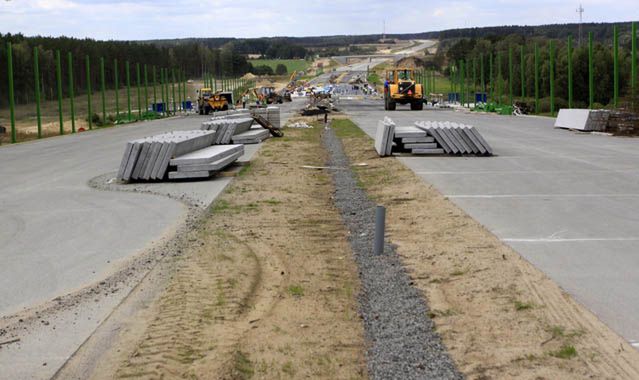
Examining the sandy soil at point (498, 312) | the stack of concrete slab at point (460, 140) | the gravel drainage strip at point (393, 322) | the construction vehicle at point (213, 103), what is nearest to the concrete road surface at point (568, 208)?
the sandy soil at point (498, 312)

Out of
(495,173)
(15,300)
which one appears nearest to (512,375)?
(15,300)

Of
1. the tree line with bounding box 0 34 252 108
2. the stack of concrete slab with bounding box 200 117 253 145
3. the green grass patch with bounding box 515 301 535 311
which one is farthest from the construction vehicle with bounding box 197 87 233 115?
the green grass patch with bounding box 515 301 535 311

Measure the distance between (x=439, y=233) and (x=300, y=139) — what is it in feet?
83.0

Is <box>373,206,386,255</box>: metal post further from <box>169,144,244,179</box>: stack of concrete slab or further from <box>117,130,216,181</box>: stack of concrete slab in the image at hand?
<box>117,130,216,181</box>: stack of concrete slab

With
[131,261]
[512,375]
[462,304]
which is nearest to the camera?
[512,375]

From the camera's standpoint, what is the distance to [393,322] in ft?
26.3

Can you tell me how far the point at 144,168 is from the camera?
19891 millimetres

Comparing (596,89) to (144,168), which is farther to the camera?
(596,89)

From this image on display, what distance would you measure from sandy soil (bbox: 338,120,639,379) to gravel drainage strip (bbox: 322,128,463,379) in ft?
0.45

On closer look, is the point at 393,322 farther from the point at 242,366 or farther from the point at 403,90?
the point at 403,90

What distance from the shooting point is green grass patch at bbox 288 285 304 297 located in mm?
8984

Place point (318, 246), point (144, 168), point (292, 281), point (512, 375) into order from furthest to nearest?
point (144, 168) → point (318, 246) → point (292, 281) → point (512, 375)

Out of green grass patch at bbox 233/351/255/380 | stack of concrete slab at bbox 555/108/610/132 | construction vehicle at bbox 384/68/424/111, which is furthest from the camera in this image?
construction vehicle at bbox 384/68/424/111

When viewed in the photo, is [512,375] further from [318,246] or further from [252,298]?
[318,246]
